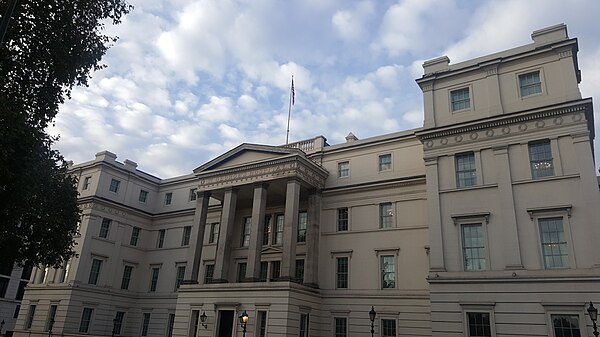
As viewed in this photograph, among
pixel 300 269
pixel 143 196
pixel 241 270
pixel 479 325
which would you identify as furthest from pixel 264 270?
pixel 143 196

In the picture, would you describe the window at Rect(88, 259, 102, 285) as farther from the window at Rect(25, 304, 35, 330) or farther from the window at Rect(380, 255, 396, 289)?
the window at Rect(380, 255, 396, 289)

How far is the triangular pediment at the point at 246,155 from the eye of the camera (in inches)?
1284

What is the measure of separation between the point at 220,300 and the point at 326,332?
289 inches

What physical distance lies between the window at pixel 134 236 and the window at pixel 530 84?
35.4 metres

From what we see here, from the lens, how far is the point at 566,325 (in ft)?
66.1

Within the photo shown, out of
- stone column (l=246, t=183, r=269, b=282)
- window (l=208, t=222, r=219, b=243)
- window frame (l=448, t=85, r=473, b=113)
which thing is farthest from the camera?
window (l=208, t=222, r=219, b=243)

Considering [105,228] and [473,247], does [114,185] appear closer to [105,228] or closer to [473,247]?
[105,228]

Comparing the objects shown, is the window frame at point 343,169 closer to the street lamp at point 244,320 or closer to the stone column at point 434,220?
the stone column at point 434,220

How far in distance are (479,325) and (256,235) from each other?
14.9 m

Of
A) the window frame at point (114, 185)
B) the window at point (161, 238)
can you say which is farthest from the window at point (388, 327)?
the window frame at point (114, 185)

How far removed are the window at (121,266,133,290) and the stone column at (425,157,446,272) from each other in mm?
30012

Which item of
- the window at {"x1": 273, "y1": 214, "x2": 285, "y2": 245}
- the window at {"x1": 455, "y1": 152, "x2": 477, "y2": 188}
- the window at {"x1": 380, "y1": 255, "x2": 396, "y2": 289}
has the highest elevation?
the window at {"x1": 455, "y1": 152, "x2": 477, "y2": 188}

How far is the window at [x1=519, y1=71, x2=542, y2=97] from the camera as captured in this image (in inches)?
969

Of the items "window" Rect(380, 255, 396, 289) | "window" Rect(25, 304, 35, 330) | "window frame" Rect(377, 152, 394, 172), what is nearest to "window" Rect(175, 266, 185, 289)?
"window" Rect(25, 304, 35, 330)
